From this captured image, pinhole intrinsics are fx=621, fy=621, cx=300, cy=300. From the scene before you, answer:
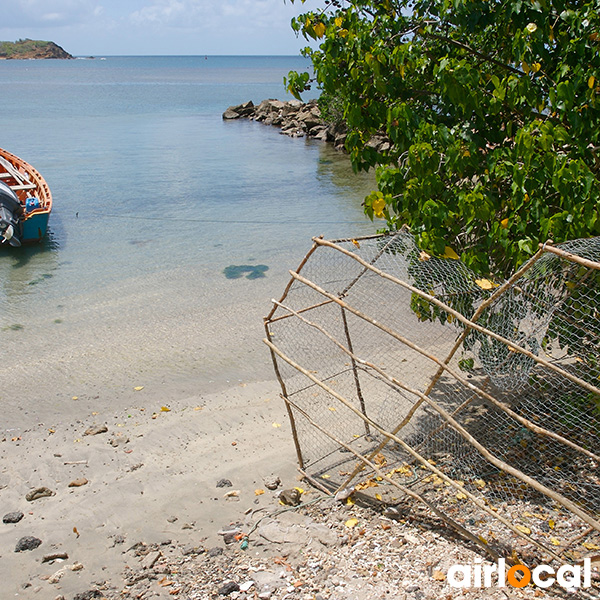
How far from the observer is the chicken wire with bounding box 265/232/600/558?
4445mm

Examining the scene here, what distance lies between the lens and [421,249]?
5.34m

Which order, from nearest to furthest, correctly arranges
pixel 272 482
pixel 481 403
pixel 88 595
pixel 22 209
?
pixel 88 595
pixel 272 482
pixel 481 403
pixel 22 209

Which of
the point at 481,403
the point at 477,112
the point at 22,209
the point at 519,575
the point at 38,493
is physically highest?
the point at 477,112

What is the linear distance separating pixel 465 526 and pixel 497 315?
1687 millimetres

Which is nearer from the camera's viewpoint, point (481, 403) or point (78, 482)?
point (78, 482)

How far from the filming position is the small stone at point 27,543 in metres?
5.09

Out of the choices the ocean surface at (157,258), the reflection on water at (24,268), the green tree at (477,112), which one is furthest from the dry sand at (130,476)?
the reflection on water at (24,268)

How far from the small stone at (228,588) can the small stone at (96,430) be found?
10.7 feet

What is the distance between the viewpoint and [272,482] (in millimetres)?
5805

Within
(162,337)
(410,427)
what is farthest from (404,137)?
(162,337)

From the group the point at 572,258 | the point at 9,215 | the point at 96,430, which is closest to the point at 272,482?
the point at 96,430

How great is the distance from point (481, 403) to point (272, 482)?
2.46m

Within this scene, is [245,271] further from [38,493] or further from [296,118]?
[296,118]

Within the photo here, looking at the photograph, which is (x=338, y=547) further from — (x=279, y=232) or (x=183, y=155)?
(x=183, y=155)
